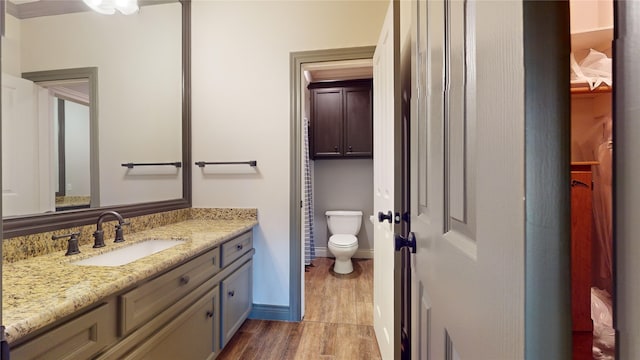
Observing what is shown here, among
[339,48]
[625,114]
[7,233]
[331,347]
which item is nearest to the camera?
[625,114]

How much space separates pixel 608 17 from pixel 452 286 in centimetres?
46

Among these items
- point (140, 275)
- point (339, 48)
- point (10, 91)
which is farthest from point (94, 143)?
point (339, 48)

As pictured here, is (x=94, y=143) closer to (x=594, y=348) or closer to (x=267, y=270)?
(x=267, y=270)

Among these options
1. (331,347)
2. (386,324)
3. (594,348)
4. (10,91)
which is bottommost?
(331,347)

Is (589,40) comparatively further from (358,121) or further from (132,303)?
(358,121)

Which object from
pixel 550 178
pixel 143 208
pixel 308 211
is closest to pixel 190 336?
pixel 143 208

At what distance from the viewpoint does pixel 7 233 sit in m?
1.10

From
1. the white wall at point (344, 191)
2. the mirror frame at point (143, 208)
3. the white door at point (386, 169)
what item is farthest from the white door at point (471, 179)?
the white wall at point (344, 191)

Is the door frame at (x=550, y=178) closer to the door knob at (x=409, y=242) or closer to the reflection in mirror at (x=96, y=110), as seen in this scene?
the door knob at (x=409, y=242)

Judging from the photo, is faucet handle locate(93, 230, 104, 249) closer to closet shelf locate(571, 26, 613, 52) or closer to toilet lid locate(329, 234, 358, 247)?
closet shelf locate(571, 26, 613, 52)

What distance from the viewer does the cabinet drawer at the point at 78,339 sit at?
2.30 ft

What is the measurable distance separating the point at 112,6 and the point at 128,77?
382 millimetres

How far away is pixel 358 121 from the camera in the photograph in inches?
139

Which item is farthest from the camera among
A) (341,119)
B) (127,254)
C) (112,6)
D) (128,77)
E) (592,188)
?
(341,119)
